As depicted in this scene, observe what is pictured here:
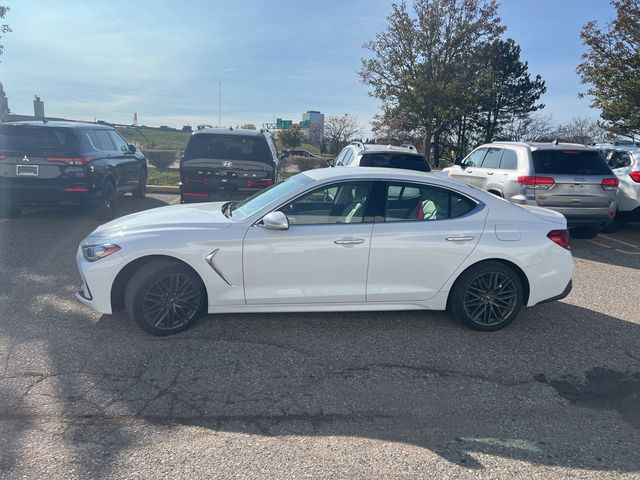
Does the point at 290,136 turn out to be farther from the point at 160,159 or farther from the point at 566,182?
the point at 566,182

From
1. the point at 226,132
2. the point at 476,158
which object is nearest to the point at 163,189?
the point at 226,132

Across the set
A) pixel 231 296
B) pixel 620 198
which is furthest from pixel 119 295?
pixel 620 198

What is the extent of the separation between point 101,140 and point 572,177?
8.25m

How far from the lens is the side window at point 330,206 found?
14.9ft

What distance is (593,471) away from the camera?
2.87 meters

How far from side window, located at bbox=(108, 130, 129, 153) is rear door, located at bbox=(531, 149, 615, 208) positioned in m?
7.88

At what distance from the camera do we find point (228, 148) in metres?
8.66

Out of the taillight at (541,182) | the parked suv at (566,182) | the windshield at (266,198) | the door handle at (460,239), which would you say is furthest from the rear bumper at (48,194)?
the taillight at (541,182)

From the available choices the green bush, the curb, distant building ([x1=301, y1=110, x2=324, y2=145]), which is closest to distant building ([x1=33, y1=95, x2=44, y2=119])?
the green bush

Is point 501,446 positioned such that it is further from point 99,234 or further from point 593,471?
point 99,234

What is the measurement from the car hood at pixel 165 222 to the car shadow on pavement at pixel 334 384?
2.79ft

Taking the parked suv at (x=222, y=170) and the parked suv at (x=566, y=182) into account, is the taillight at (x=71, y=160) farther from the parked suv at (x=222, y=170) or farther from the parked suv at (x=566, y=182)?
the parked suv at (x=566, y=182)

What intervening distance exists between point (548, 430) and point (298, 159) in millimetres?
20570

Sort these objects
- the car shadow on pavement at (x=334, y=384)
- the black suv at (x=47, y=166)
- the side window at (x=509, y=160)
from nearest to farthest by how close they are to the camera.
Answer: the car shadow on pavement at (x=334, y=384) → the black suv at (x=47, y=166) → the side window at (x=509, y=160)
